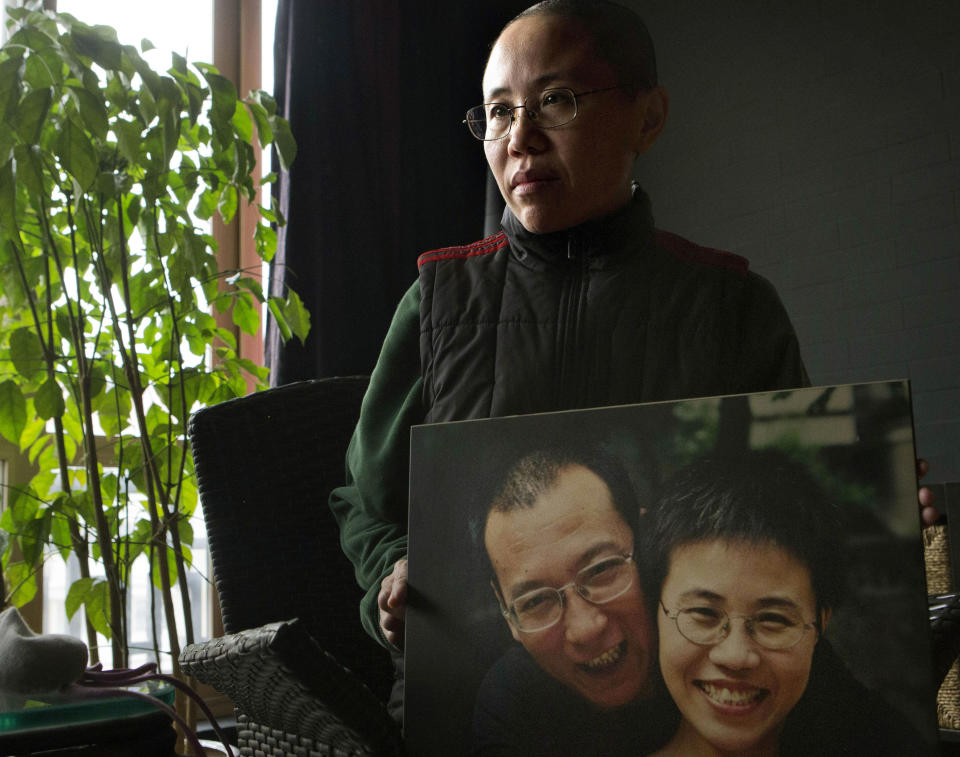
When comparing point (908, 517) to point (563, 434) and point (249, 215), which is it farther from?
point (249, 215)

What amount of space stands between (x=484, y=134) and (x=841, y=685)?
1.97 feet

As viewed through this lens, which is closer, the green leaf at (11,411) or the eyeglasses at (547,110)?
the eyeglasses at (547,110)

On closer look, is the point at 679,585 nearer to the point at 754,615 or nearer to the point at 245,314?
the point at 754,615

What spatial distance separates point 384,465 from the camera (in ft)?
2.88

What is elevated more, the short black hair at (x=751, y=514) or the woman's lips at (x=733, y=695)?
the short black hair at (x=751, y=514)

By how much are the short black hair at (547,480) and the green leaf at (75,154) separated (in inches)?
31.6

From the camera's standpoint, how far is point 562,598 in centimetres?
60

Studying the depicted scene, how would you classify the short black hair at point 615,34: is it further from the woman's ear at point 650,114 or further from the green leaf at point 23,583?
the green leaf at point 23,583

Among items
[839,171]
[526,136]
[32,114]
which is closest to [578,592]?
[526,136]

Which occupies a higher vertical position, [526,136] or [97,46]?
[97,46]

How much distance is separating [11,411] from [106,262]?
320mm

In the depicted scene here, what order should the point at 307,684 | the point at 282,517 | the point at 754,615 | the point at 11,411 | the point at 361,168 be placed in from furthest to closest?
the point at 361,168
the point at 11,411
the point at 282,517
the point at 307,684
the point at 754,615

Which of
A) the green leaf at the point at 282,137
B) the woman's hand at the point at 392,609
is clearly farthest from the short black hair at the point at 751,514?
the green leaf at the point at 282,137

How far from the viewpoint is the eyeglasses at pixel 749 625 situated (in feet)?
1.74
